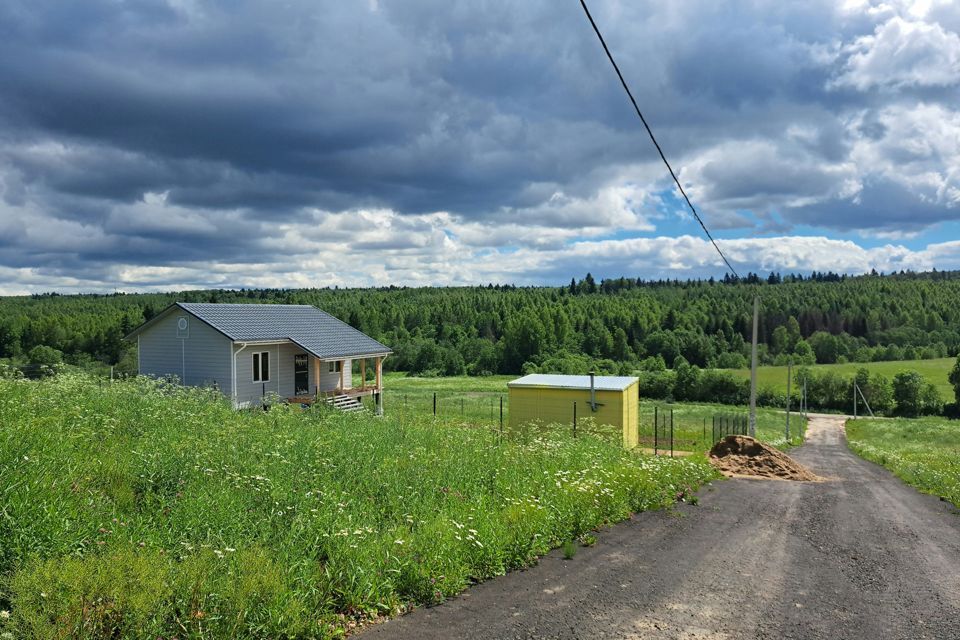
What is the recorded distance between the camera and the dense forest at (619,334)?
263ft

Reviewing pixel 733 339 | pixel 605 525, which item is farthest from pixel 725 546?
pixel 733 339

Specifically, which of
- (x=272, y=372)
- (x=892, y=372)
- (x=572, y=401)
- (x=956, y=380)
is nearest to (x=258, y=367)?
(x=272, y=372)

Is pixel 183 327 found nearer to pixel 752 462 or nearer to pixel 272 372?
pixel 272 372

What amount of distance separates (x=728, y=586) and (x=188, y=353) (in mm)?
24667

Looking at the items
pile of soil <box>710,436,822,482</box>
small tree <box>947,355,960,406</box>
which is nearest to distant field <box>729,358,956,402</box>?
small tree <box>947,355,960,406</box>

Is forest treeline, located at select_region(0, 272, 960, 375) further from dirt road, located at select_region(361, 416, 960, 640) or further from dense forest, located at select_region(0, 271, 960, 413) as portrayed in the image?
dirt road, located at select_region(361, 416, 960, 640)

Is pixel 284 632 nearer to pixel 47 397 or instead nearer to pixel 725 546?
pixel 725 546

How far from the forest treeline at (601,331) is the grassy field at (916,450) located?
101ft

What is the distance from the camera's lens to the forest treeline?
85.8 metres

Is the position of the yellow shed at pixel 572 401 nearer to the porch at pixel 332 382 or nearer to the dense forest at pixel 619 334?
the porch at pixel 332 382

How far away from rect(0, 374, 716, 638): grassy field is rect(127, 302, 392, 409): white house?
1444 centimetres

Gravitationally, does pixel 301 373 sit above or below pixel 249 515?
below

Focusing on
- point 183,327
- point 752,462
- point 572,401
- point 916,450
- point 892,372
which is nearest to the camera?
point 752,462

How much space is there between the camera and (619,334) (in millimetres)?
110688
